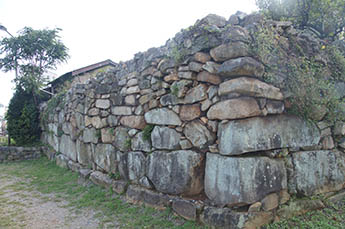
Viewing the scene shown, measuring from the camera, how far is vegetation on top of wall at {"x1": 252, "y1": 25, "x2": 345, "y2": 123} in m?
2.82

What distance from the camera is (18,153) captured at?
29.3 ft

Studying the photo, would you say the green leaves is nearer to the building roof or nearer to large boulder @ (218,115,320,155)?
the building roof

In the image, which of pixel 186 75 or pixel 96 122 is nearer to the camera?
pixel 186 75

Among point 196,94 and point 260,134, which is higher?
point 196,94

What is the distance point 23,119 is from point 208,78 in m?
9.75

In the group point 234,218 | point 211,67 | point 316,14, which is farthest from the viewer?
point 316,14

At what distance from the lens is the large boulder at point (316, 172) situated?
287 centimetres

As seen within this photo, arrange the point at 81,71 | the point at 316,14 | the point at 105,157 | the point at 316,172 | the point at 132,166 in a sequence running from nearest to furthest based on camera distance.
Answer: the point at 316,172 → the point at 132,166 → the point at 316,14 → the point at 105,157 → the point at 81,71

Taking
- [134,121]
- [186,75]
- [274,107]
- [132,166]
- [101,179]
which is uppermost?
[186,75]

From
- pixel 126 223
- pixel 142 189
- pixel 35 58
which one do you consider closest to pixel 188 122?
pixel 142 189

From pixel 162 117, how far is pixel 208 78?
1.02 meters

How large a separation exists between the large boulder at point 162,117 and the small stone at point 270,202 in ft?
4.76

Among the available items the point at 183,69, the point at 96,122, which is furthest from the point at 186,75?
the point at 96,122

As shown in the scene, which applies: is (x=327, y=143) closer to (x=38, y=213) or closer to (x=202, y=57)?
(x=202, y=57)
